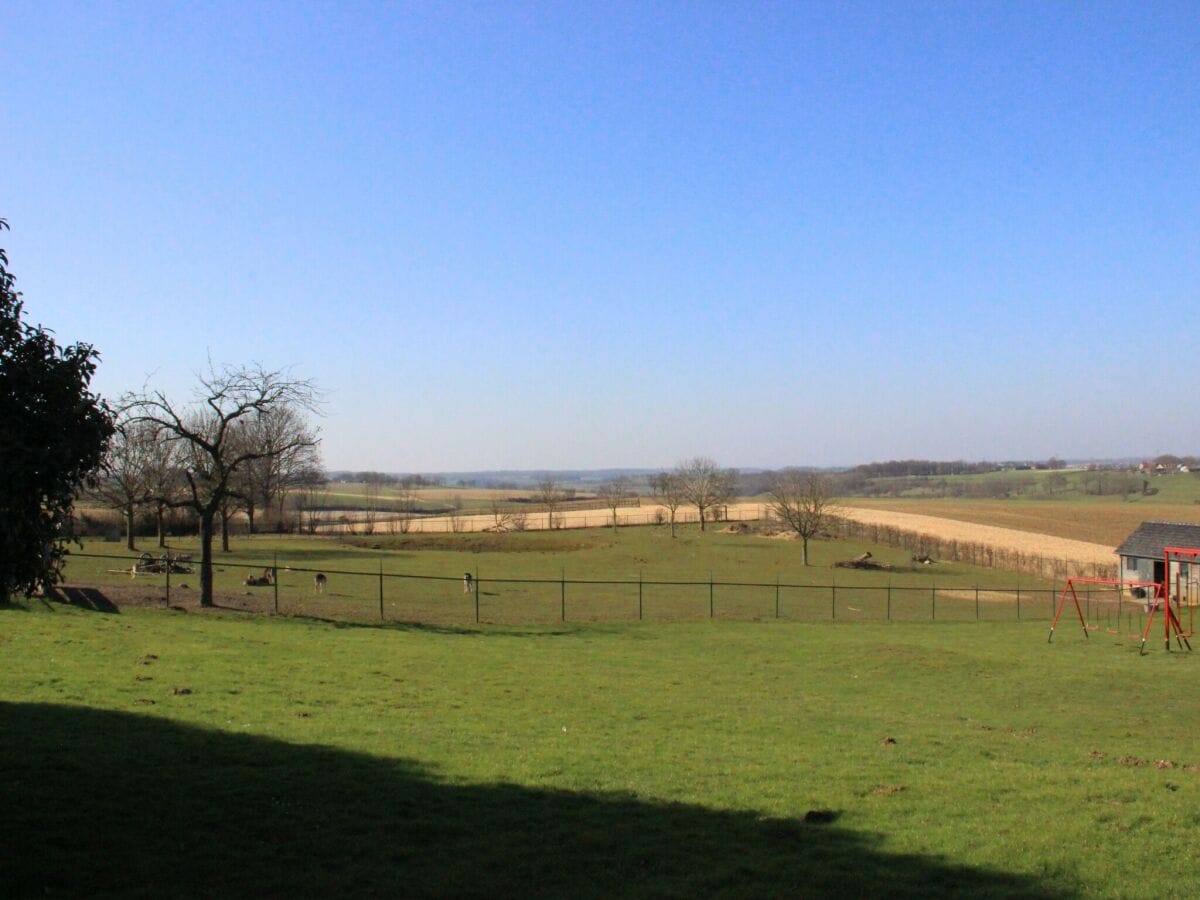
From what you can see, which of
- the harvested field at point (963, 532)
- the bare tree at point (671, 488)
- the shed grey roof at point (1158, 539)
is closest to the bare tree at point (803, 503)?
the harvested field at point (963, 532)

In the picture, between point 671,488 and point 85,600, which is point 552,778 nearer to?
point 85,600

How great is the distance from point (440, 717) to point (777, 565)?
173ft

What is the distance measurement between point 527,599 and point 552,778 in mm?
30610

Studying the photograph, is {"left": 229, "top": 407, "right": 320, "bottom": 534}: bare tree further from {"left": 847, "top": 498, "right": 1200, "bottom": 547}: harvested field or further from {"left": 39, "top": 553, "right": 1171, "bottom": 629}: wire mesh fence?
{"left": 847, "top": 498, "right": 1200, "bottom": 547}: harvested field

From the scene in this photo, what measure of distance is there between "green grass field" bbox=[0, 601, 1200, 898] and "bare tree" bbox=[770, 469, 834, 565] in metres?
49.3

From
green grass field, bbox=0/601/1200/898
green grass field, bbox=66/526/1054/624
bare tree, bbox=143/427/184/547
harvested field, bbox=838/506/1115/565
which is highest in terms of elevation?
bare tree, bbox=143/427/184/547

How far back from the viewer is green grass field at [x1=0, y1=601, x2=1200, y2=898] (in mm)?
8102

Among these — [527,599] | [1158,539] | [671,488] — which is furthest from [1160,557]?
[671,488]

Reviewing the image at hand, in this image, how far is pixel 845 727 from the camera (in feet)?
54.6

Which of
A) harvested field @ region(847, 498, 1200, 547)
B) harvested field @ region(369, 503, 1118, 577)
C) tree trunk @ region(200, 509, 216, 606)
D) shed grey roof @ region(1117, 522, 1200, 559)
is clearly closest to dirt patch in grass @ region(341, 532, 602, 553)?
harvested field @ region(369, 503, 1118, 577)

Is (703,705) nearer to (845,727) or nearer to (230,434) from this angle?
(845,727)

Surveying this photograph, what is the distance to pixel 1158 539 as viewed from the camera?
184 feet

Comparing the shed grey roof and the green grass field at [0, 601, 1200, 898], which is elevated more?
the green grass field at [0, 601, 1200, 898]

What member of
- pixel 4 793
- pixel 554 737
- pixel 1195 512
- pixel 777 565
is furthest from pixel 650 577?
pixel 1195 512
